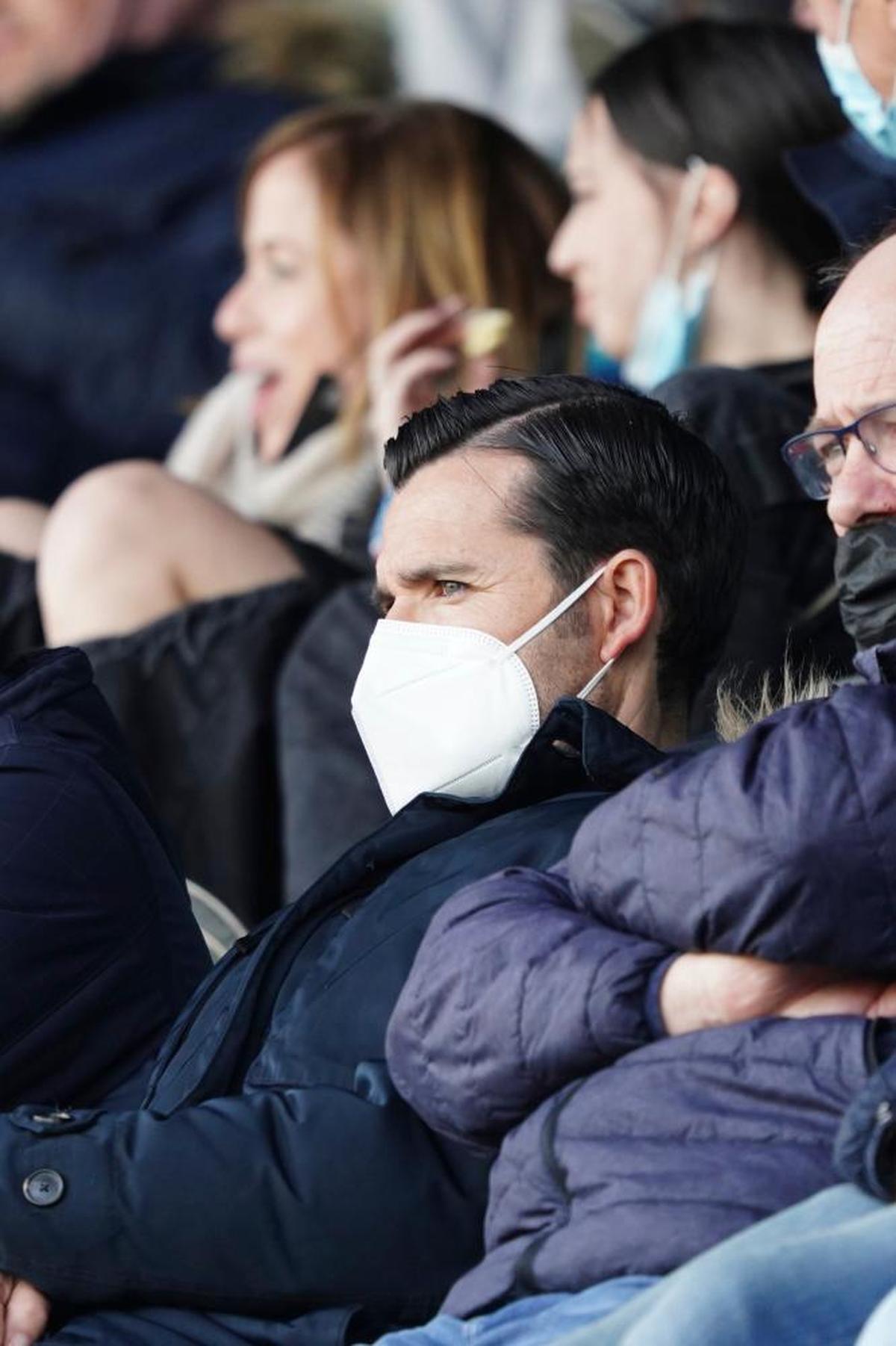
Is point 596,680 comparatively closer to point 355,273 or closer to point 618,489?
point 618,489

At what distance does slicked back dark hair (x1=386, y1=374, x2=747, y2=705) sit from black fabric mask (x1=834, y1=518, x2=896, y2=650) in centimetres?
21

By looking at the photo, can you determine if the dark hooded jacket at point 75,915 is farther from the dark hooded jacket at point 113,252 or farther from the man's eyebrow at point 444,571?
the dark hooded jacket at point 113,252

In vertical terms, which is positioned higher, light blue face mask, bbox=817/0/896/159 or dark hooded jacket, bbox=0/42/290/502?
light blue face mask, bbox=817/0/896/159

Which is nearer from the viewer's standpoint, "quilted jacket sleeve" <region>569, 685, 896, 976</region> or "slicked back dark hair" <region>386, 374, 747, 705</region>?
"quilted jacket sleeve" <region>569, 685, 896, 976</region>

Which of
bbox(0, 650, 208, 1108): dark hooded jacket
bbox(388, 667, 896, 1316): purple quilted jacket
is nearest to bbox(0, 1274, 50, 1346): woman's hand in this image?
bbox(0, 650, 208, 1108): dark hooded jacket

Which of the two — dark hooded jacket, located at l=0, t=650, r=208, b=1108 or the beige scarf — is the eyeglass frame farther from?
the beige scarf

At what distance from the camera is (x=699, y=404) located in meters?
4.13

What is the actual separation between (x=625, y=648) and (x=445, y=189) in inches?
118

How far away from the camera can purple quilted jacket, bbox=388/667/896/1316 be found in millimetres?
2127

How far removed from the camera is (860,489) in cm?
293

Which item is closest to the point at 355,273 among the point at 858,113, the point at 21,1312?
the point at 858,113

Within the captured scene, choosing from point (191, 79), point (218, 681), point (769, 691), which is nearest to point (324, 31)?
point (191, 79)

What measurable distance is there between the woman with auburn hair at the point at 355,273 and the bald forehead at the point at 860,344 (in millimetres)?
2242

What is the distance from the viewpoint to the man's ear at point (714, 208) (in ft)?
16.0
